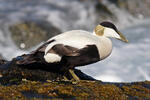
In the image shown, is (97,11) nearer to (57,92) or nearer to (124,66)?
(124,66)

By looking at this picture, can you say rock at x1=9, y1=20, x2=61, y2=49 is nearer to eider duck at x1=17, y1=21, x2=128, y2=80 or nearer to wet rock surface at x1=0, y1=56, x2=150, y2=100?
wet rock surface at x1=0, y1=56, x2=150, y2=100

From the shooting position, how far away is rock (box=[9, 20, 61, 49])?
1948 cm

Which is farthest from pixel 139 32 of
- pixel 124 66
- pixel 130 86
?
pixel 130 86

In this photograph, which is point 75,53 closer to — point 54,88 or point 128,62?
point 54,88

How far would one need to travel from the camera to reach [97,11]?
24328 mm

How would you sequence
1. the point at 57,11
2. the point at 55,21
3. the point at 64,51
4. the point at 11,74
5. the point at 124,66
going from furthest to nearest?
the point at 57,11 → the point at 55,21 → the point at 124,66 → the point at 11,74 → the point at 64,51

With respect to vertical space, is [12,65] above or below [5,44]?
below

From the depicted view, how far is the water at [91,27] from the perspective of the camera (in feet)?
58.8

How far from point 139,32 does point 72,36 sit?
17.5m

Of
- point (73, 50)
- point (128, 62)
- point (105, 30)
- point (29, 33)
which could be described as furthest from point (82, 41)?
point (29, 33)

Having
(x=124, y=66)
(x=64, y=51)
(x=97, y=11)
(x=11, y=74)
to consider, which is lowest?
(x=11, y=74)

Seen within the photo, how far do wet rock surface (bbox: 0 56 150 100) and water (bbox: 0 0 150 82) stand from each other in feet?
33.4

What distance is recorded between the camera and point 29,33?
19.7 metres

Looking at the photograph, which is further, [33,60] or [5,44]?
[5,44]
